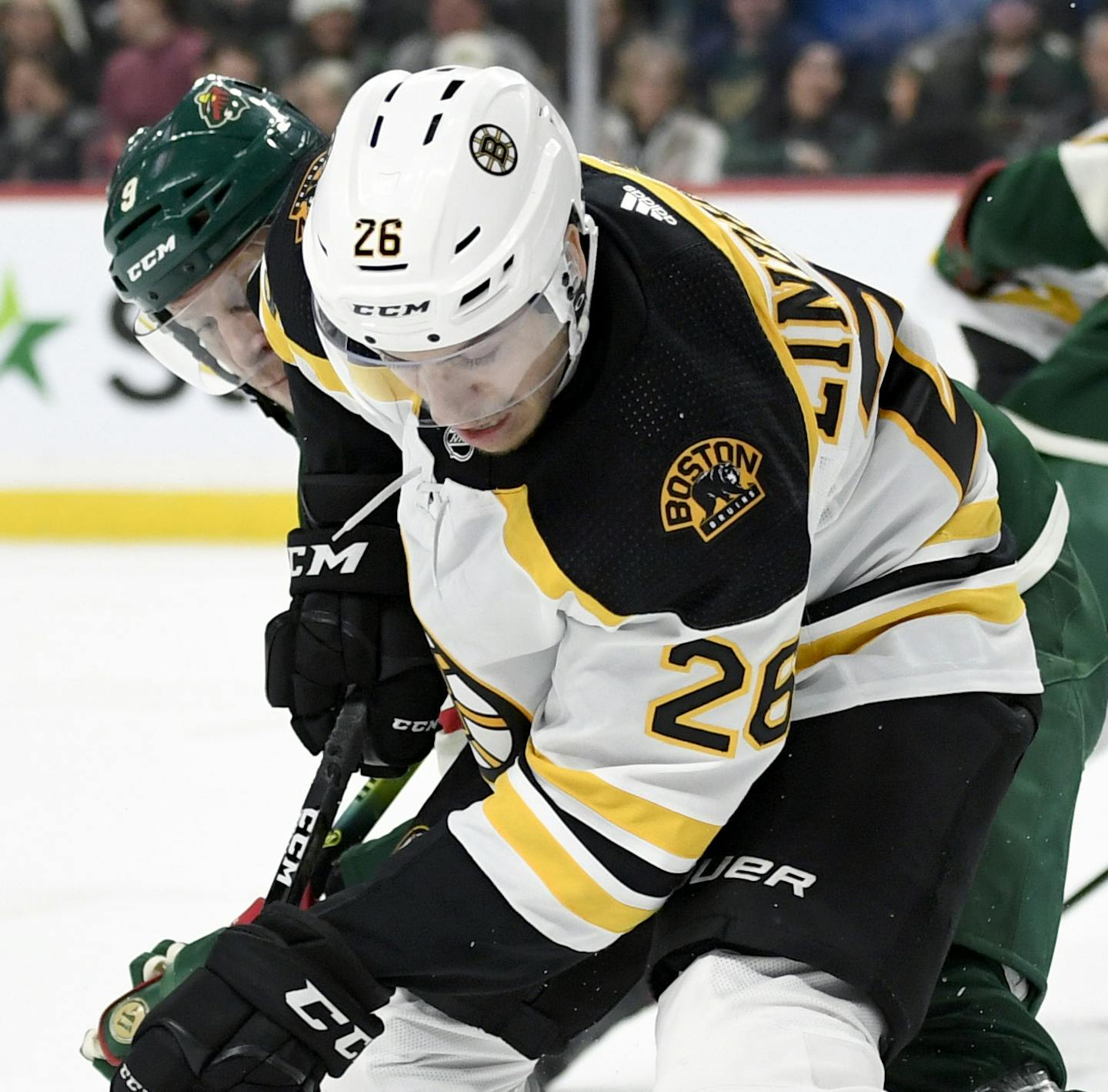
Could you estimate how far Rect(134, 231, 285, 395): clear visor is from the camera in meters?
1.92

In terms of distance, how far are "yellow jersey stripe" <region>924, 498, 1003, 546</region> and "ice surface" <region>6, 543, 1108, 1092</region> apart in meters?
0.66

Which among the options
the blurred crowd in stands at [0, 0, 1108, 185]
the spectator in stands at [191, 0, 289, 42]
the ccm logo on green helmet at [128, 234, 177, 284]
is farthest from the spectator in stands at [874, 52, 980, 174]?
the ccm logo on green helmet at [128, 234, 177, 284]

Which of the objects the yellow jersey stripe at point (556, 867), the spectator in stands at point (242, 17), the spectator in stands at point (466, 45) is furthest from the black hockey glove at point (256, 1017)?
the spectator in stands at point (242, 17)

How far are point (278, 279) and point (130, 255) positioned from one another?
30 centimetres

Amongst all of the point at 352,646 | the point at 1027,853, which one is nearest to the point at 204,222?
the point at 352,646

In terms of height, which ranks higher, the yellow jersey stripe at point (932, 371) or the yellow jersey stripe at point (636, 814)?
the yellow jersey stripe at point (932, 371)

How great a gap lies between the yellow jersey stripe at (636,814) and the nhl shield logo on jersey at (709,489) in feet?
0.69

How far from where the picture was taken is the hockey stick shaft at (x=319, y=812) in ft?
5.76

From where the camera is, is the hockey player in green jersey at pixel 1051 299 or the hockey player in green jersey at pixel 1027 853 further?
the hockey player in green jersey at pixel 1051 299

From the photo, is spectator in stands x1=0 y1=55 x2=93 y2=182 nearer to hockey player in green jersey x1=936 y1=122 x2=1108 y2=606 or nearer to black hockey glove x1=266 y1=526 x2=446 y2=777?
hockey player in green jersey x1=936 y1=122 x2=1108 y2=606

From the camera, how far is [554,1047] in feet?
5.70

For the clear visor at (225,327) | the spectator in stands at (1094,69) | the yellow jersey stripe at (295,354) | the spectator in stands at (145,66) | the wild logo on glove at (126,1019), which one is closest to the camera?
the yellow jersey stripe at (295,354)

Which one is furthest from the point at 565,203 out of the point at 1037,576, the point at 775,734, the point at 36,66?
the point at 36,66

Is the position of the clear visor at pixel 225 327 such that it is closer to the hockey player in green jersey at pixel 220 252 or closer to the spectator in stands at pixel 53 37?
the hockey player in green jersey at pixel 220 252
